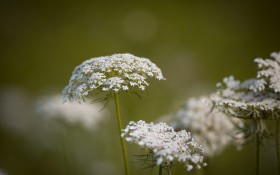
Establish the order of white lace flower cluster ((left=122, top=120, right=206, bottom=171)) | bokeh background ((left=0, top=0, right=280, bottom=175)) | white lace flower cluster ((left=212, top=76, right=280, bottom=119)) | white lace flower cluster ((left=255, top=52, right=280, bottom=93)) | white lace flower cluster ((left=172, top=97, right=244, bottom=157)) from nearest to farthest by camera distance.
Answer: white lace flower cluster ((left=122, top=120, right=206, bottom=171))
white lace flower cluster ((left=212, top=76, right=280, bottom=119))
white lace flower cluster ((left=255, top=52, right=280, bottom=93))
white lace flower cluster ((left=172, top=97, right=244, bottom=157))
bokeh background ((left=0, top=0, right=280, bottom=175))

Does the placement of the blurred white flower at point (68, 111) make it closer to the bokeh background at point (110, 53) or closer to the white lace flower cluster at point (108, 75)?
the bokeh background at point (110, 53)

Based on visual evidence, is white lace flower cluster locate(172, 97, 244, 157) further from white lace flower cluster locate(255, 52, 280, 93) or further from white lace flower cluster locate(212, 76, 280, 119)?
white lace flower cluster locate(255, 52, 280, 93)

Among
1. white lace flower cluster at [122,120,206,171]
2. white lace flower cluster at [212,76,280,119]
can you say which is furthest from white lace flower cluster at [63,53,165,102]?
white lace flower cluster at [212,76,280,119]

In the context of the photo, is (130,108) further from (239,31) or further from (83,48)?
(239,31)

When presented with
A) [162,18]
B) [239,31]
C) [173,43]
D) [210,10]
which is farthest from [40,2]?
[239,31]

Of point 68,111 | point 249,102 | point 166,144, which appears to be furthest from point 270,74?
point 68,111

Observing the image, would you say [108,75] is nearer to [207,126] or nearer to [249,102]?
[249,102]

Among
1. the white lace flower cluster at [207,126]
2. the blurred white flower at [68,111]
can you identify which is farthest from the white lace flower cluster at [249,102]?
the blurred white flower at [68,111]
